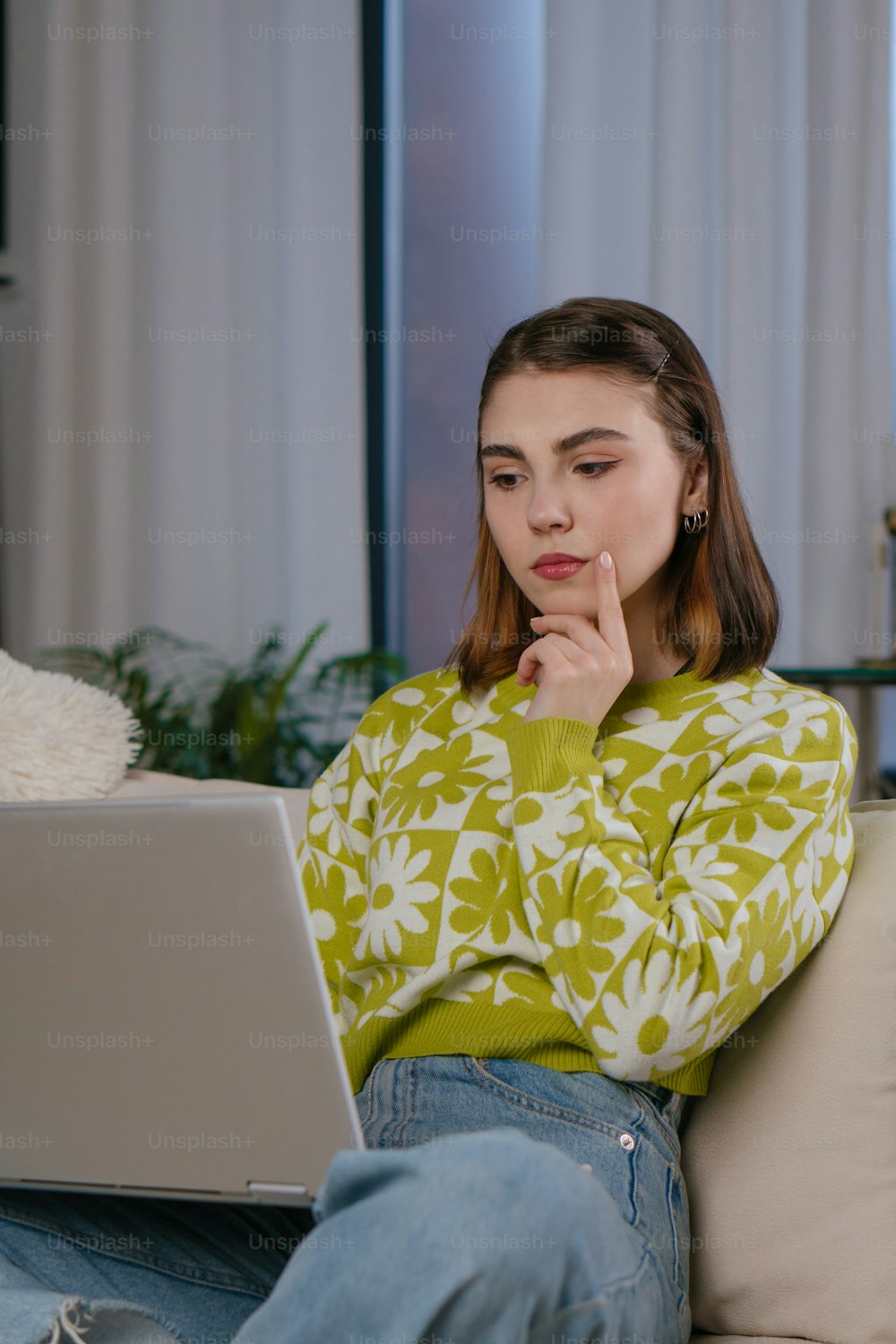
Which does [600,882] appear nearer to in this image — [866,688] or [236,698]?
[866,688]

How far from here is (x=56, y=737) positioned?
1.43 m

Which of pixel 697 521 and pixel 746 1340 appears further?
pixel 697 521

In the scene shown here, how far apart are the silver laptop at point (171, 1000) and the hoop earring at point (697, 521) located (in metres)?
0.65

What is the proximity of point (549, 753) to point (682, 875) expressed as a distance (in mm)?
142

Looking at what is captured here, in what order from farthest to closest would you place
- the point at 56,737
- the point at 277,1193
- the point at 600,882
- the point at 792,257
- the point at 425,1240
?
the point at 792,257 → the point at 56,737 → the point at 600,882 → the point at 277,1193 → the point at 425,1240

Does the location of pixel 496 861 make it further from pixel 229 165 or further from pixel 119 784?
pixel 229 165

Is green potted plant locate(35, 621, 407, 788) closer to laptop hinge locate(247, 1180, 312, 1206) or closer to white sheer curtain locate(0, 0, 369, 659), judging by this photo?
white sheer curtain locate(0, 0, 369, 659)

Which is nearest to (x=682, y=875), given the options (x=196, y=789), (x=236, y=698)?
(x=196, y=789)

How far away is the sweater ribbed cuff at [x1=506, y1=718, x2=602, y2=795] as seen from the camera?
1041 mm

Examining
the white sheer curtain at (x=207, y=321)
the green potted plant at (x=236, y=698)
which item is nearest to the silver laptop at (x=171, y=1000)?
the green potted plant at (x=236, y=698)

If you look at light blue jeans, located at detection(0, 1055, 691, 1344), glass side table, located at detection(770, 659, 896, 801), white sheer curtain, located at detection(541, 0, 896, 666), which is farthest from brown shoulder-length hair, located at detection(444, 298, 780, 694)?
white sheer curtain, located at detection(541, 0, 896, 666)

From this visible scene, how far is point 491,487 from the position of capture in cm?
121

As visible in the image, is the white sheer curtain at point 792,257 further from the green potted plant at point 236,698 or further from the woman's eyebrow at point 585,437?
the woman's eyebrow at point 585,437

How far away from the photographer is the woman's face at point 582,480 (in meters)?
1.14
